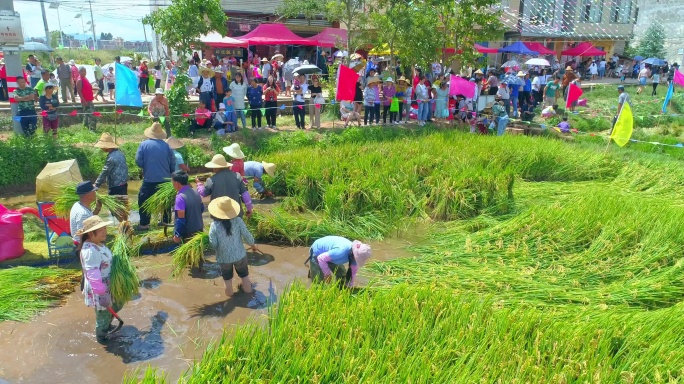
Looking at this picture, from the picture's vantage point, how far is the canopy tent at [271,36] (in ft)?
72.5

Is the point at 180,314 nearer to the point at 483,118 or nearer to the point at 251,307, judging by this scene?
the point at 251,307

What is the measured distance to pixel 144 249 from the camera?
6.59 m

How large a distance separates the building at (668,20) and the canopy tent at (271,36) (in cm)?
2130

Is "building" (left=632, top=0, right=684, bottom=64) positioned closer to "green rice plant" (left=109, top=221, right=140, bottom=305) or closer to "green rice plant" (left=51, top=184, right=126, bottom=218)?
"green rice plant" (left=51, top=184, right=126, bottom=218)

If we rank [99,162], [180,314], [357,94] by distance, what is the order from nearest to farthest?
[180,314], [99,162], [357,94]

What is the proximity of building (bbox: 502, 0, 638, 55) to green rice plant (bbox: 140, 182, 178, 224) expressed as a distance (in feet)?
79.4

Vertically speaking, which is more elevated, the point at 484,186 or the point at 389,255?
the point at 484,186

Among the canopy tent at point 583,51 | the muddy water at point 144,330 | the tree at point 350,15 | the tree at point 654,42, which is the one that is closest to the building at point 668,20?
the tree at point 654,42

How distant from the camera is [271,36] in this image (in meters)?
23.1

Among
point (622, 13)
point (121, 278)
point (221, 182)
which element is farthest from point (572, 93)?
point (622, 13)

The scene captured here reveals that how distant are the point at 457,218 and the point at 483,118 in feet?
24.9

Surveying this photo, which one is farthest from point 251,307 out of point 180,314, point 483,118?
point 483,118

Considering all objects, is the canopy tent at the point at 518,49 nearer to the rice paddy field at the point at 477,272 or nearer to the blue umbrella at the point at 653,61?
the blue umbrella at the point at 653,61

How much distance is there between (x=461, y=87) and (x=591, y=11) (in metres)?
22.1
